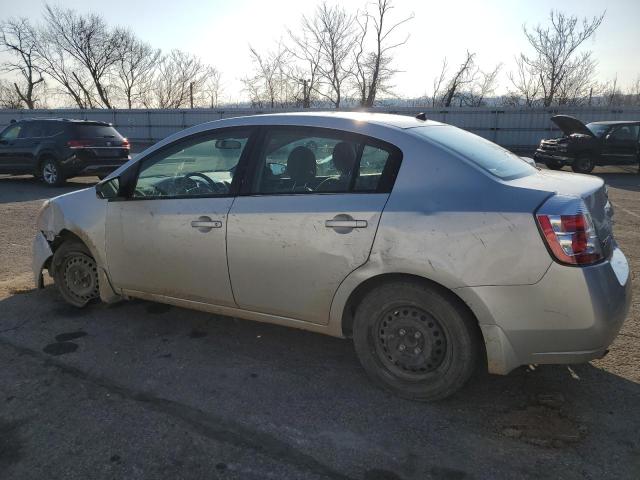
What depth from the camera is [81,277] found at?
14.1 ft

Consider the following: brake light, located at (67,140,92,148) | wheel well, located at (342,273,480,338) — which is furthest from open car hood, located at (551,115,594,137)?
wheel well, located at (342,273,480,338)

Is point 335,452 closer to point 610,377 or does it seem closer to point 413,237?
point 413,237

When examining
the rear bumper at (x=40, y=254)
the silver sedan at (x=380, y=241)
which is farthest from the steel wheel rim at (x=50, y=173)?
the silver sedan at (x=380, y=241)

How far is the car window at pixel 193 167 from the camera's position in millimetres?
3436

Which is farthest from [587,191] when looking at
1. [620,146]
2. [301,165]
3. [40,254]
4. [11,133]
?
[620,146]

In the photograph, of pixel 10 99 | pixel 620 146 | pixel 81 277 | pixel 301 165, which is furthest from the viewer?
pixel 10 99

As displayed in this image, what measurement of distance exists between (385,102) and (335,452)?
29348 mm

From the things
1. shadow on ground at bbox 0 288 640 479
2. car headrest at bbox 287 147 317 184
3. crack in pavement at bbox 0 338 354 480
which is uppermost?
car headrest at bbox 287 147 317 184

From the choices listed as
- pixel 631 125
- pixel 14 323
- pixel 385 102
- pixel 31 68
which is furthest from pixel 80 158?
pixel 31 68

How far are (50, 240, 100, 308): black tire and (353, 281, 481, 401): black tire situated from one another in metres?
2.48

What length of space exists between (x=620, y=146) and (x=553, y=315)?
52.9ft

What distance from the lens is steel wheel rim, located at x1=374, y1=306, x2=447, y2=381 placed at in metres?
2.79

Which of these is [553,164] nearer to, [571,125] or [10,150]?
[571,125]

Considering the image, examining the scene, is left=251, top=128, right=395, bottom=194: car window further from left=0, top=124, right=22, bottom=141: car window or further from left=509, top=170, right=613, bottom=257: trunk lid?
left=0, top=124, right=22, bottom=141: car window
